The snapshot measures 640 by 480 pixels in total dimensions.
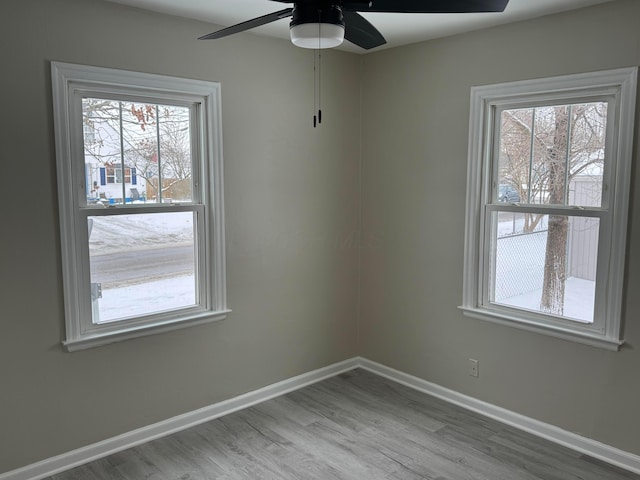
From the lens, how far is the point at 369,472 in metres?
2.84

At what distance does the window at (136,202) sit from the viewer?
110 inches

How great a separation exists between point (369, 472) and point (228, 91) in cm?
242

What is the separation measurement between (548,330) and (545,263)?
1.34ft

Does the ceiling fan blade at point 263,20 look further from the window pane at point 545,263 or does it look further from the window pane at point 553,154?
the window pane at point 545,263

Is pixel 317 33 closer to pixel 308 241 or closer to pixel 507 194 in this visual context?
pixel 507 194

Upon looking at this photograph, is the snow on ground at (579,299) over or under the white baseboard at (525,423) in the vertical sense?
over

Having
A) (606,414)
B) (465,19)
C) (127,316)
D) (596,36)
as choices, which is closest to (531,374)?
(606,414)

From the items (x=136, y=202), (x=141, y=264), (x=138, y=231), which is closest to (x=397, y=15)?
(x=136, y=202)

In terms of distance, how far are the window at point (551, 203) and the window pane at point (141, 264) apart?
6.13ft

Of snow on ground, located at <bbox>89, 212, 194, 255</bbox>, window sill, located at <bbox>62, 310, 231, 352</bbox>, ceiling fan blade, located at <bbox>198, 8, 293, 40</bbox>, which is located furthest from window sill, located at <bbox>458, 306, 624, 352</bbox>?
ceiling fan blade, located at <bbox>198, 8, 293, 40</bbox>

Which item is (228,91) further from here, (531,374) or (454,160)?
(531,374)

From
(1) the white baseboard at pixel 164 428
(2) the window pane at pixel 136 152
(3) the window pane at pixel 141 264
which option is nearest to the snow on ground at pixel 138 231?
(3) the window pane at pixel 141 264

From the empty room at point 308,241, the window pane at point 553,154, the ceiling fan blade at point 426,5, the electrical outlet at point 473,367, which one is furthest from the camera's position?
the electrical outlet at point 473,367

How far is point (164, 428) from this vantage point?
3.23 m
